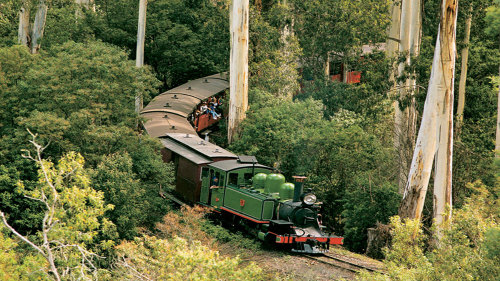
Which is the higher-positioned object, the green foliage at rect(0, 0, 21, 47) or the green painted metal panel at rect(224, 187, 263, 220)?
the green foliage at rect(0, 0, 21, 47)

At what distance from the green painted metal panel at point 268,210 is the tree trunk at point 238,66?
39.2 feet

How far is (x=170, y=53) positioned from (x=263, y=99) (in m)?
9.51

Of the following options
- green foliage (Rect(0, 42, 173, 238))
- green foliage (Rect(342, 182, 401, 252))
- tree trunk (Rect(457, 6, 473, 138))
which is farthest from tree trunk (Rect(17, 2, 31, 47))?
tree trunk (Rect(457, 6, 473, 138))

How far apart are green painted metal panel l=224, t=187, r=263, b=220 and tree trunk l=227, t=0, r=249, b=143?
34.4 feet

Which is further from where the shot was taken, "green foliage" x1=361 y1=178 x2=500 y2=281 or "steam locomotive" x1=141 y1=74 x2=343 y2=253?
"steam locomotive" x1=141 y1=74 x2=343 y2=253

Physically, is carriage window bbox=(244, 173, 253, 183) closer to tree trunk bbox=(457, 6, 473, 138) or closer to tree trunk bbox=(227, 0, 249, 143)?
tree trunk bbox=(227, 0, 249, 143)

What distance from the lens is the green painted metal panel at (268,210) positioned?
21.3 meters

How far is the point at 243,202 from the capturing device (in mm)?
22172

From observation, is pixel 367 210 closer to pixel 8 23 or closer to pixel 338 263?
pixel 338 263

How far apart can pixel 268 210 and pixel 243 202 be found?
1.13m

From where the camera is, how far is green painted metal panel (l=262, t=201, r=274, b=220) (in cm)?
2134

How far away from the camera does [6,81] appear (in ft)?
86.8

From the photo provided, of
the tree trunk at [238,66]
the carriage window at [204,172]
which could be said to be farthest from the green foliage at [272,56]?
the carriage window at [204,172]

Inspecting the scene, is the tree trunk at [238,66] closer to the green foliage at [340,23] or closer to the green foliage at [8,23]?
the green foliage at [340,23]
